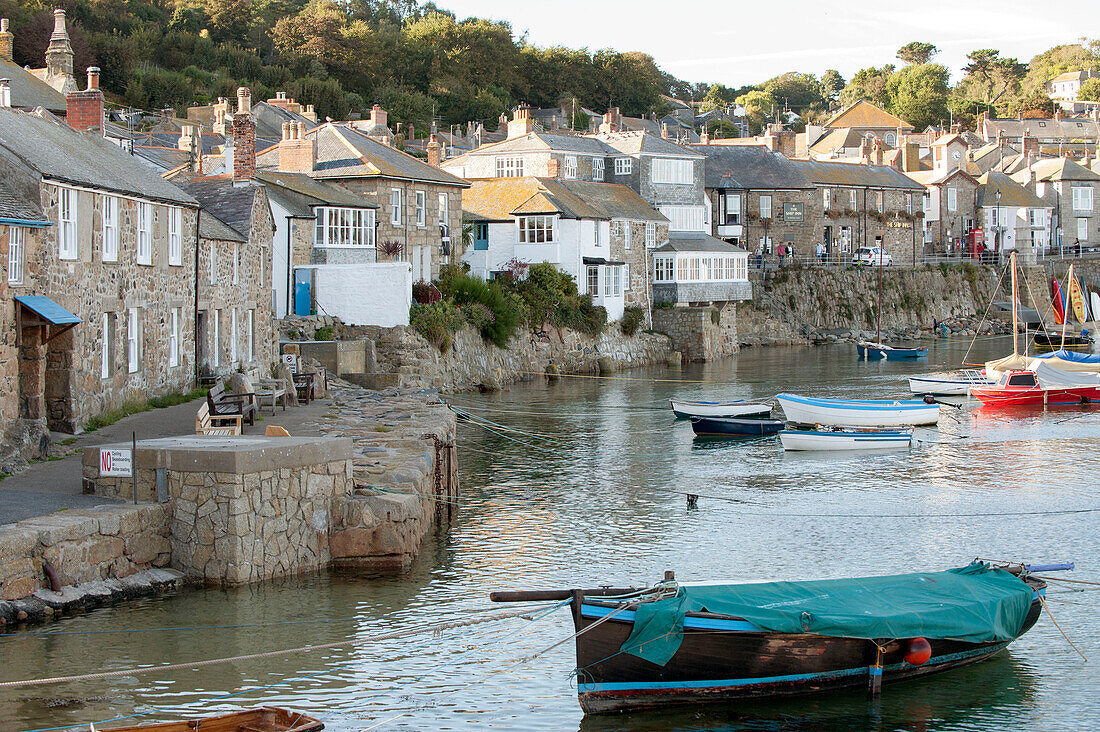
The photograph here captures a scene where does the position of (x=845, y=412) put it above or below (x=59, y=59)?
below

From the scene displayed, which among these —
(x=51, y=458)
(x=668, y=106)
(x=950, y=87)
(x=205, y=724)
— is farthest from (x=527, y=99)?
(x=205, y=724)

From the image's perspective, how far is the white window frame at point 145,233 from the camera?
30.3 m

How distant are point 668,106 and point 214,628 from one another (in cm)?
14000

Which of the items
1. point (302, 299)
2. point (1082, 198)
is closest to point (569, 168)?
point (302, 299)

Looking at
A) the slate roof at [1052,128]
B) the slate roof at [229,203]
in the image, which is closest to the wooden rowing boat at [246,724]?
the slate roof at [229,203]

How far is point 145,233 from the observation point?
30703mm

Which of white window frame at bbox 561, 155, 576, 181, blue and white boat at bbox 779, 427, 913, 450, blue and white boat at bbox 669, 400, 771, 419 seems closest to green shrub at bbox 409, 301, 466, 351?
blue and white boat at bbox 669, 400, 771, 419

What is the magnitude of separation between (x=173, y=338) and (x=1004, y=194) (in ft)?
297

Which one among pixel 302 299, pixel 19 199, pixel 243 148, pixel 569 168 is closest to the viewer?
pixel 19 199

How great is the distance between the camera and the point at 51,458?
23.5m

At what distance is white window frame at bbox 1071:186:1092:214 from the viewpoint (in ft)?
358

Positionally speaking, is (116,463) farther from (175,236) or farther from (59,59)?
(59,59)

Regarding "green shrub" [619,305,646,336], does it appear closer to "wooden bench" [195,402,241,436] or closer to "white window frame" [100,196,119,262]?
"white window frame" [100,196,119,262]

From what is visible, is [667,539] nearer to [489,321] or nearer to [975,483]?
[975,483]
